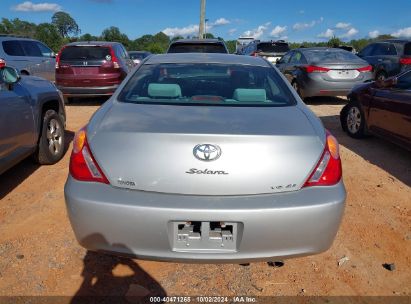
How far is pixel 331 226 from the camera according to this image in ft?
7.18

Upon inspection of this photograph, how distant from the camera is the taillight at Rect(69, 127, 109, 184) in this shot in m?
2.18

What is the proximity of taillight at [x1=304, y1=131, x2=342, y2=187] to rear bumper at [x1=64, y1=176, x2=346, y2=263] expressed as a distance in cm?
4

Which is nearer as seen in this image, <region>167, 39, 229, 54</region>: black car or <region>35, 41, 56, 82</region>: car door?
<region>167, 39, 229, 54</region>: black car

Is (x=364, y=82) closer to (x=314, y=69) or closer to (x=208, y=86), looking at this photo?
(x=314, y=69)

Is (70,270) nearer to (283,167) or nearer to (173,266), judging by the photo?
(173,266)

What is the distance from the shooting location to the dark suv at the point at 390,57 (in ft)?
34.8

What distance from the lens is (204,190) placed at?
6.85 feet

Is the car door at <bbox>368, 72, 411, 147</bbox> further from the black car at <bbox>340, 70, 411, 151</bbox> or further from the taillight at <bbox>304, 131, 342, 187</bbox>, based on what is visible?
the taillight at <bbox>304, 131, 342, 187</bbox>

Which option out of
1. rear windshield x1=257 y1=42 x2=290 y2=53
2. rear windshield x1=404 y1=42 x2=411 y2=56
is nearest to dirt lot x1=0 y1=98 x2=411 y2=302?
rear windshield x1=404 y1=42 x2=411 y2=56

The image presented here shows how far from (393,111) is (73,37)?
50.2 m

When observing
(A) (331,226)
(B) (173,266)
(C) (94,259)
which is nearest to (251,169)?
(A) (331,226)

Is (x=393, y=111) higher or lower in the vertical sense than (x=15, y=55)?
higher

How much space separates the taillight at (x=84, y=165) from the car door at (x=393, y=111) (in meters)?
4.12

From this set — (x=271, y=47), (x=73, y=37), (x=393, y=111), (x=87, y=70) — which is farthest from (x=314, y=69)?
(x=73, y=37)
